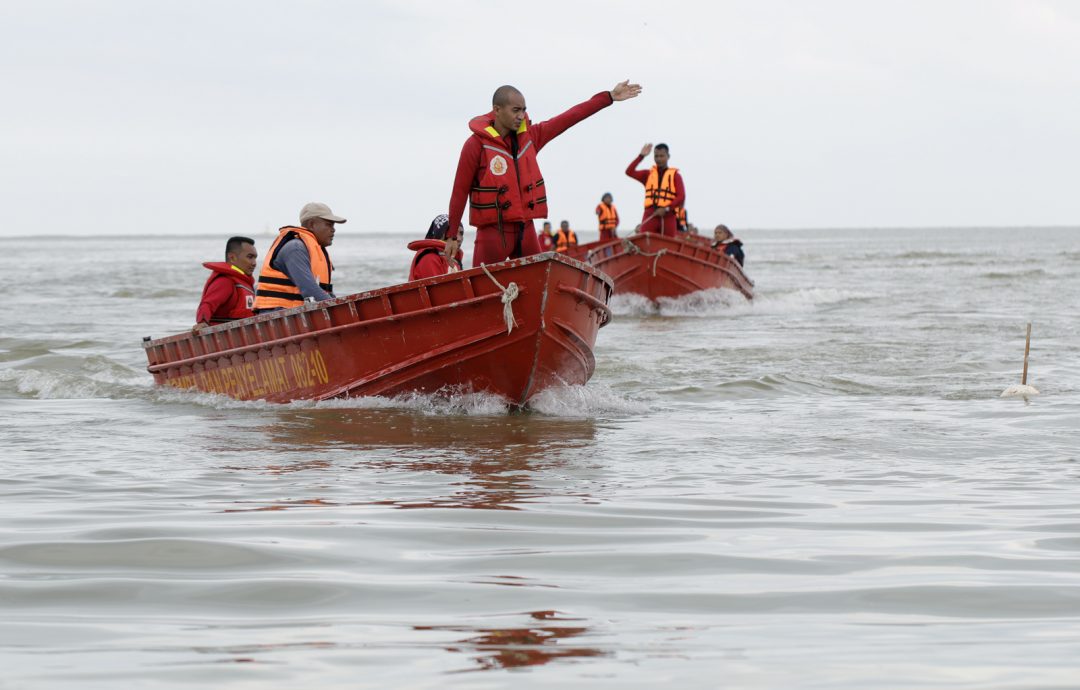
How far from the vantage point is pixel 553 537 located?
5195mm

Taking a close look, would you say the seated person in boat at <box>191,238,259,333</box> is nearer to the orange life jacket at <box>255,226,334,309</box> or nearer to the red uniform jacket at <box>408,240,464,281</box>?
the orange life jacket at <box>255,226,334,309</box>

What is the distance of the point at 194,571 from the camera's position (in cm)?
461

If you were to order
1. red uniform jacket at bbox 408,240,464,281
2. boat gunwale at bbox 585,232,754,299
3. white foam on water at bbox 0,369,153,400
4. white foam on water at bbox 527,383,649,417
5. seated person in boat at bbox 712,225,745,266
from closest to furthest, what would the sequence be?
white foam on water at bbox 527,383,649,417
red uniform jacket at bbox 408,240,464,281
white foam on water at bbox 0,369,153,400
boat gunwale at bbox 585,232,754,299
seated person in boat at bbox 712,225,745,266

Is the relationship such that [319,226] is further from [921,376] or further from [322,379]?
[921,376]

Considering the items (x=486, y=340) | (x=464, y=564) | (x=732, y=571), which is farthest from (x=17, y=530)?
(x=486, y=340)

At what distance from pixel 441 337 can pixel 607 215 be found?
57.2 feet

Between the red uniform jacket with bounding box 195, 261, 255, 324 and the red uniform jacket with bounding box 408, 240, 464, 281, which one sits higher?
the red uniform jacket with bounding box 408, 240, 464, 281

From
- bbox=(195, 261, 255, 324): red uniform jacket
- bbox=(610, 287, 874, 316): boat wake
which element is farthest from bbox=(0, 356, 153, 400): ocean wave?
bbox=(610, 287, 874, 316): boat wake

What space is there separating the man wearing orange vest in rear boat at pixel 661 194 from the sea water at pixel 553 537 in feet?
28.2

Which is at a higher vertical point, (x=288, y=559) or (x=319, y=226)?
(x=319, y=226)

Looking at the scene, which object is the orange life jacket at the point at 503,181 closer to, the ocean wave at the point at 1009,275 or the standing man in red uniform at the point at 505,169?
the standing man in red uniform at the point at 505,169

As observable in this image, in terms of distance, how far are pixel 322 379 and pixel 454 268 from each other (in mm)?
1378

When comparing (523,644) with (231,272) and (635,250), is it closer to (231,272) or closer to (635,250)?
(231,272)

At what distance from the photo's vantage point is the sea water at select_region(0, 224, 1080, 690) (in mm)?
3533
